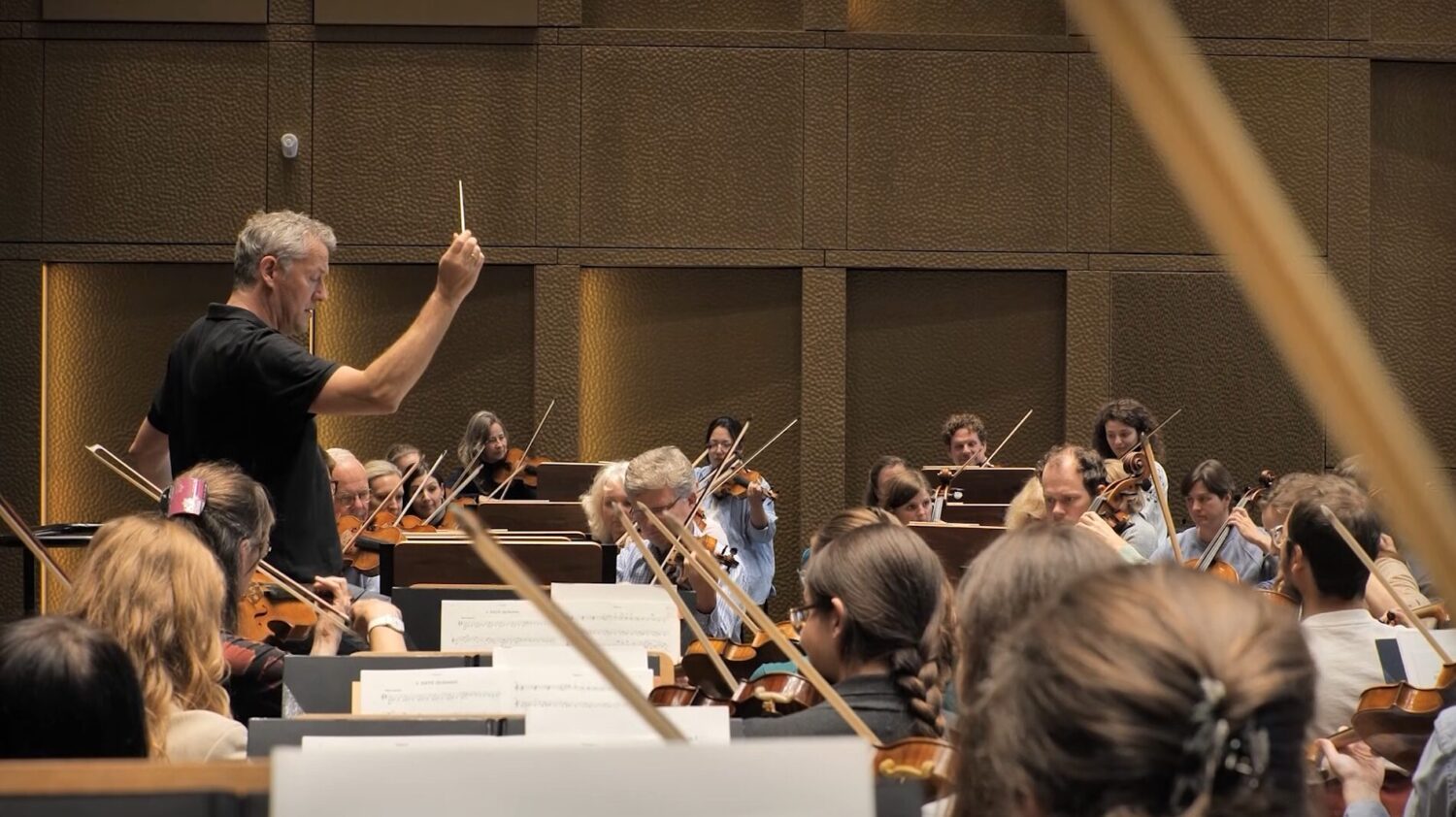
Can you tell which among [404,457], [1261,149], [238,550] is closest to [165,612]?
[238,550]

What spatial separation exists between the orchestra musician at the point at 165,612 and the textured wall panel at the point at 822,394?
20.7 feet

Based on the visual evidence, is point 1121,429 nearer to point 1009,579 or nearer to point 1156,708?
point 1009,579

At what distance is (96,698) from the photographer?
1.60m

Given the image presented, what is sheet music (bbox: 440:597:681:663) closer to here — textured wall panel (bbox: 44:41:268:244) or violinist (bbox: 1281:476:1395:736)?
violinist (bbox: 1281:476:1395:736)

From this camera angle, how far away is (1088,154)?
28.0ft

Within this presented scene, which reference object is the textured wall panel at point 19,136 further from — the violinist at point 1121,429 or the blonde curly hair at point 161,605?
the blonde curly hair at point 161,605

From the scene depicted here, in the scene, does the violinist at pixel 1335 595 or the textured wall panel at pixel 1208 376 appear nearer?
the violinist at pixel 1335 595

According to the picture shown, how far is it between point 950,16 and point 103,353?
4674 mm

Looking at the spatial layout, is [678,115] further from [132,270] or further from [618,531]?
[618,531]

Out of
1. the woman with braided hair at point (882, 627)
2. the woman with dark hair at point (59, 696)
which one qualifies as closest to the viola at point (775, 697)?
the woman with braided hair at point (882, 627)

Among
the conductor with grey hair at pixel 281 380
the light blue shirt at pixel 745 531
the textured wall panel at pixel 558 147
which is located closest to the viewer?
the conductor with grey hair at pixel 281 380

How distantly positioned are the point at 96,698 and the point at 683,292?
23.5 ft

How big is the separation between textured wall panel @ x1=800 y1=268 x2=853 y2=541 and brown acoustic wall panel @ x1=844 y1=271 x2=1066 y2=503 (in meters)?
0.13

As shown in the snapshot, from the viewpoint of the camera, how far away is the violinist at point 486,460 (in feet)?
26.4
